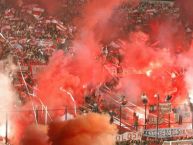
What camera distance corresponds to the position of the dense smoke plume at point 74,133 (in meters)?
25.4

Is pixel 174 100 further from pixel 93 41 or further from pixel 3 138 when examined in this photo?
pixel 3 138

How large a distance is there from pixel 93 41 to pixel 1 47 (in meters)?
7.95

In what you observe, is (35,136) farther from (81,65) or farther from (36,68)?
(81,65)

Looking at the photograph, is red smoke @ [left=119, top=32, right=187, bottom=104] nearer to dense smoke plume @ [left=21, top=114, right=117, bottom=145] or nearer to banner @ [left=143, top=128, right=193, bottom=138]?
banner @ [left=143, top=128, right=193, bottom=138]

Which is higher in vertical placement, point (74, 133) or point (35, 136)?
point (74, 133)

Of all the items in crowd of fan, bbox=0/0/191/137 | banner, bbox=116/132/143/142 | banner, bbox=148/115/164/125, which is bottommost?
banner, bbox=116/132/143/142

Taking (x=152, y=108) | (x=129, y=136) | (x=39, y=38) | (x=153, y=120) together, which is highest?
(x=39, y=38)

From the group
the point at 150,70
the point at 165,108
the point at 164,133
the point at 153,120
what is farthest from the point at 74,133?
the point at 150,70

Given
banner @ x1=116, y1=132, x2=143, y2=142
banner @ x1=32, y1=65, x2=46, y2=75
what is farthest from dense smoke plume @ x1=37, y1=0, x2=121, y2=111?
banner @ x1=116, y1=132, x2=143, y2=142

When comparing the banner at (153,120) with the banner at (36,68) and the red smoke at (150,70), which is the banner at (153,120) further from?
the banner at (36,68)

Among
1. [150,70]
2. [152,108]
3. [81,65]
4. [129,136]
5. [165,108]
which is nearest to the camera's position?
[129,136]

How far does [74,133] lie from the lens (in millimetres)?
25938

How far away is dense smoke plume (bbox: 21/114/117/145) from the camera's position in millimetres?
25438

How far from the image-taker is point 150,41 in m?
41.2
